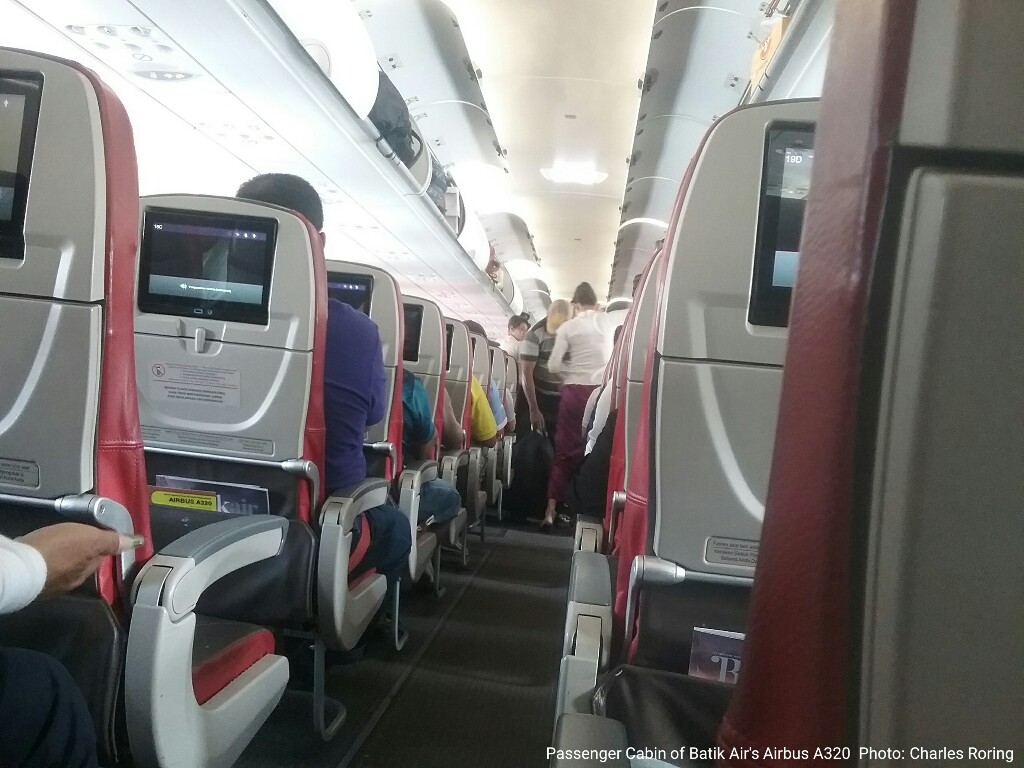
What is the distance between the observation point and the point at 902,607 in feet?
1.51

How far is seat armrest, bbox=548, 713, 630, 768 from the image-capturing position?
2.71ft

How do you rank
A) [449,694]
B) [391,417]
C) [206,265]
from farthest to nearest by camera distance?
[391,417]
[449,694]
[206,265]

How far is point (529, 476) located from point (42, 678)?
588 cm

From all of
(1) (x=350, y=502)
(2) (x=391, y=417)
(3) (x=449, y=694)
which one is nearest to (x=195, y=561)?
(1) (x=350, y=502)

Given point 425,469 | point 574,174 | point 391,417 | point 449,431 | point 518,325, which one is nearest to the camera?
point 391,417

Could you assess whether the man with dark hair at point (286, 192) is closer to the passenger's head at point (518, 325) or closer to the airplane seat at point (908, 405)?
the airplane seat at point (908, 405)

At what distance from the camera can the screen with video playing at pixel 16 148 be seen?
3.88ft

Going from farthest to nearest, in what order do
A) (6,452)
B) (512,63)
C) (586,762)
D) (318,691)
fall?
(512,63) < (318,691) < (6,452) < (586,762)

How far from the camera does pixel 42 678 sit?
1.08 m

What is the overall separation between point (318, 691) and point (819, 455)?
223 cm

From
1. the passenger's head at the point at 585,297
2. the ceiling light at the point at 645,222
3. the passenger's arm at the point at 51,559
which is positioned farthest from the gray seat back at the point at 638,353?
the ceiling light at the point at 645,222

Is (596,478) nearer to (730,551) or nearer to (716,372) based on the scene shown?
(730,551)

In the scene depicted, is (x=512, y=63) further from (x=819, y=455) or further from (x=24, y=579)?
(x=819, y=455)

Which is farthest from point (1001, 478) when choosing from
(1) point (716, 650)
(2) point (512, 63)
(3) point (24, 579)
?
(2) point (512, 63)
